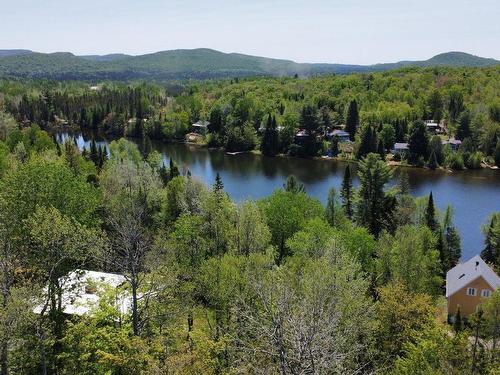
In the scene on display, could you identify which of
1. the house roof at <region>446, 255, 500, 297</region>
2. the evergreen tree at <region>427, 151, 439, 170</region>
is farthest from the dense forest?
the house roof at <region>446, 255, 500, 297</region>

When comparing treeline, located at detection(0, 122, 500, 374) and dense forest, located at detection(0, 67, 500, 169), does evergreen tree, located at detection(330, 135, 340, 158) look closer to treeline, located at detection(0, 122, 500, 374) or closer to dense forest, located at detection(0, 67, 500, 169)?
dense forest, located at detection(0, 67, 500, 169)

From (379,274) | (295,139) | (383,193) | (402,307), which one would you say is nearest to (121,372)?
(402,307)

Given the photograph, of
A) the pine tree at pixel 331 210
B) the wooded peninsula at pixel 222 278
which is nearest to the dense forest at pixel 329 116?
the wooded peninsula at pixel 222 278

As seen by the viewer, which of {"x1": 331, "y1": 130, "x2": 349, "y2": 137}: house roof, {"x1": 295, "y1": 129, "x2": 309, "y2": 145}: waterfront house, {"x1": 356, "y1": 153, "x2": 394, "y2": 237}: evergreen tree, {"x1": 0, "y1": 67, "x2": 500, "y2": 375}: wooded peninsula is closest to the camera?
{"x1": 0, "y1": 67, "x2": 500, "y2": 375}: wooded peninsula

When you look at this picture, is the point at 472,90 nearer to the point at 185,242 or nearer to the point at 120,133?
the point at 120,133

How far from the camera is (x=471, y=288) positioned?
30906 millimetres

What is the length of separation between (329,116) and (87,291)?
8581 cm

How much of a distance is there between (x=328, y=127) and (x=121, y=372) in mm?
93531

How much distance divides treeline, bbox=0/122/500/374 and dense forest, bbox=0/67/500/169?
2099 inches

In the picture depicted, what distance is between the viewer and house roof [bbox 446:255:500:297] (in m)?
30.8

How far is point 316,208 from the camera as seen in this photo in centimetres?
3741

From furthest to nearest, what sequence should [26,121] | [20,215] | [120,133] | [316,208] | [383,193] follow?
[26,121]
[120,133]
[383,193]
[316,208]
[20,215]

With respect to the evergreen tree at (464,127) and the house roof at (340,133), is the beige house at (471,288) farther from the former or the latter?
the house roof at (340,133)

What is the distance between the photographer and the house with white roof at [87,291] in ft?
61.3
